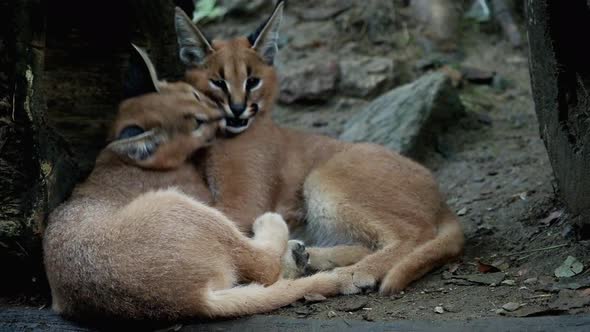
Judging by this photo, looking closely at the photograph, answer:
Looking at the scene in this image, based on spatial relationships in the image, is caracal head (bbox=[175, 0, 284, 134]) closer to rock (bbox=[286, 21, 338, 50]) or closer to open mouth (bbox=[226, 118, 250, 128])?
open mouth (bbox=[226, 118, 250, 128])

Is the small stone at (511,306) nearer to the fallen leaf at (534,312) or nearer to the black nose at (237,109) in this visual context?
the fallen leaf at (534,312)

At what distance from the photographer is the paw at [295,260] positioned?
19.5 ft

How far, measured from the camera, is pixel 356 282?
18.4 feet

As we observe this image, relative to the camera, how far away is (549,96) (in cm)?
564

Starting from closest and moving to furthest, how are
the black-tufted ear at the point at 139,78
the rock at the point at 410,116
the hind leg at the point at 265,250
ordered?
1. the hind leg at the point at 265,250
2. the black-tufted ear at the point at 139,78
3. the rock at the point at 410,116

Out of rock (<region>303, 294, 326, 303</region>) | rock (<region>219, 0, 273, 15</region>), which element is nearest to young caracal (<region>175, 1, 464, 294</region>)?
rock (<region>303, 294, 326, 303</region>)

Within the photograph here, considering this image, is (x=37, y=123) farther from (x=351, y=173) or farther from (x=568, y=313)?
(x=568, y=313)

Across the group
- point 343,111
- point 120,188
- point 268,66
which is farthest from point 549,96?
point 343,111

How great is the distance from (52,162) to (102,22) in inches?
65.4

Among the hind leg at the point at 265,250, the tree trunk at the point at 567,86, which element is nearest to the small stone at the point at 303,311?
the hind leg at the point at 265,250

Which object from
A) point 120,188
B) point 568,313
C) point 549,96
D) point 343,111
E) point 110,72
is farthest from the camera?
point 343,111

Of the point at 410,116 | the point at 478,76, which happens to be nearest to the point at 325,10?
the point at 478,76

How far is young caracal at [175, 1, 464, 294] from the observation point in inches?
236

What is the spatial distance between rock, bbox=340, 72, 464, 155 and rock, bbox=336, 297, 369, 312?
313 centimetres
